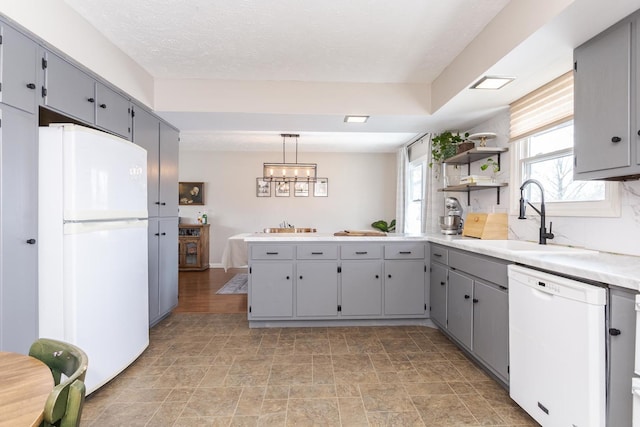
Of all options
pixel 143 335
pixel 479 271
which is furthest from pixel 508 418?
pixel 143 335

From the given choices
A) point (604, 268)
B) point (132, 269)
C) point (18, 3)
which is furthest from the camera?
point (132, 269)

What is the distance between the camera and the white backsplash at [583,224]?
1.82 metres

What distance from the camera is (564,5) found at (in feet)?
4.93

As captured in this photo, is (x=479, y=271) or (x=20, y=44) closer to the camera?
(x=20, y=44)

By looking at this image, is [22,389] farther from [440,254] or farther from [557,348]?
[440,254]

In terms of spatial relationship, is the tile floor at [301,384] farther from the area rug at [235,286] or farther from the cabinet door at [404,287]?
the area rug at [235,286]

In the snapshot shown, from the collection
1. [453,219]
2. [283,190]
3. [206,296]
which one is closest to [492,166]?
[453,219]

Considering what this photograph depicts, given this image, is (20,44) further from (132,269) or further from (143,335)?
(143,335)

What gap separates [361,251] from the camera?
317cm

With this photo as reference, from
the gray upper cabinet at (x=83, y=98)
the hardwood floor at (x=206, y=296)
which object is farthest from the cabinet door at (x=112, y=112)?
the hardwood floor at (x=206, y=296)

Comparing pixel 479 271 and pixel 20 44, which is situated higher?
pixel 20 44

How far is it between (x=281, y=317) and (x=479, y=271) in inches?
74.2

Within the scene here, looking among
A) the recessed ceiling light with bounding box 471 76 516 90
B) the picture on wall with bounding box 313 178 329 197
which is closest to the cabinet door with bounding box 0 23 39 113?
the recessed ceiling light with bounding box 471 76 516 90

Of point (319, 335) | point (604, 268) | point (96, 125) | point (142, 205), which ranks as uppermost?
point (96, 125)
